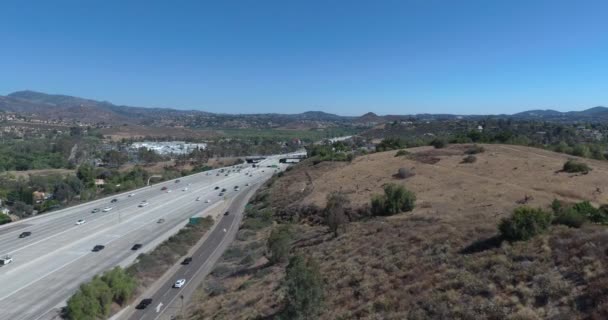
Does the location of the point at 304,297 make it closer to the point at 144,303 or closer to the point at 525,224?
the point at 525,224

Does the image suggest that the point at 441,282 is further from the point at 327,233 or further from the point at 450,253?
the point at 327,233

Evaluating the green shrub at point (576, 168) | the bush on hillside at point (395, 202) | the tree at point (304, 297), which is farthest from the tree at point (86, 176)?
the tree at point (304, 297)

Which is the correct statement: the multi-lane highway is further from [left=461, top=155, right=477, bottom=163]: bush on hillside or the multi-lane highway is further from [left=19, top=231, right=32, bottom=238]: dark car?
[left=461, top=155, right=477, bottom=163]: bush on hillside

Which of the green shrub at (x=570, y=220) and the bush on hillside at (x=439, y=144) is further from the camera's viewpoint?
the bush on hillside at (x=439, y=144)

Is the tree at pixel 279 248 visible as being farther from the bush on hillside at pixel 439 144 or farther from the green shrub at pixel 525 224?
the bush on hillside at pixel 439 144

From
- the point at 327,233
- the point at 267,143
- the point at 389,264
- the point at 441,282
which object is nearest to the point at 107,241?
the point at 327,233

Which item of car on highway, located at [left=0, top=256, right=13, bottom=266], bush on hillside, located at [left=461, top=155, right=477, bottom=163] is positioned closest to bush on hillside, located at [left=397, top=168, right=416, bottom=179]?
bush on hillside, located at [left=461, top=155, right=477, bottom=163]
